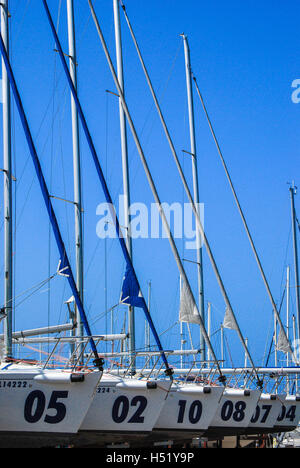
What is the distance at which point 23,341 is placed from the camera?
2598 centimetres

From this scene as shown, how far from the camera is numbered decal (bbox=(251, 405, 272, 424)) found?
26911 millimetres

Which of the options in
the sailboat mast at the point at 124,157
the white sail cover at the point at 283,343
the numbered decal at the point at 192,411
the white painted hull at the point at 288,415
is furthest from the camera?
the white sail cover at the point at 283,343

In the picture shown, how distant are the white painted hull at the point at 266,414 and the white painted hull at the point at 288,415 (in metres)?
0.43

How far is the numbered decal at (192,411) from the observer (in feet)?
70.6

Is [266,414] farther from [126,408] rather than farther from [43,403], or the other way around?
[43,403]

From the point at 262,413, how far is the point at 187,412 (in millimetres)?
6576

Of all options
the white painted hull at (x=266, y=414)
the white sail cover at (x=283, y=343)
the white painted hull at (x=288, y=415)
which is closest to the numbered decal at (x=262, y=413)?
the white painted hull at (x=266, y=414)

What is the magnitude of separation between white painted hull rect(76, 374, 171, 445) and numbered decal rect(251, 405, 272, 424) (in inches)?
342

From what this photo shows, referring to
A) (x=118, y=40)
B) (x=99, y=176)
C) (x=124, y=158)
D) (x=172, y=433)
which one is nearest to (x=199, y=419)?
(x=172, y=433)

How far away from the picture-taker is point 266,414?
90.4 feet

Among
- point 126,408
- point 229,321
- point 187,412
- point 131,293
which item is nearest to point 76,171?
point 131,293

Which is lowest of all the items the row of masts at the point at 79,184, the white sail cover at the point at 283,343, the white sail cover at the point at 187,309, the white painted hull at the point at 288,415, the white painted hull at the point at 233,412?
the white painted hull at the point at 288,415

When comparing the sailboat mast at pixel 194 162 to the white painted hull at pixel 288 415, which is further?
the sailboat mast at pixel 194 162

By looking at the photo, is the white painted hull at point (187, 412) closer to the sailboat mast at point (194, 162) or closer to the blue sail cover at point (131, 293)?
the blue sail cover at point (131, 293)
